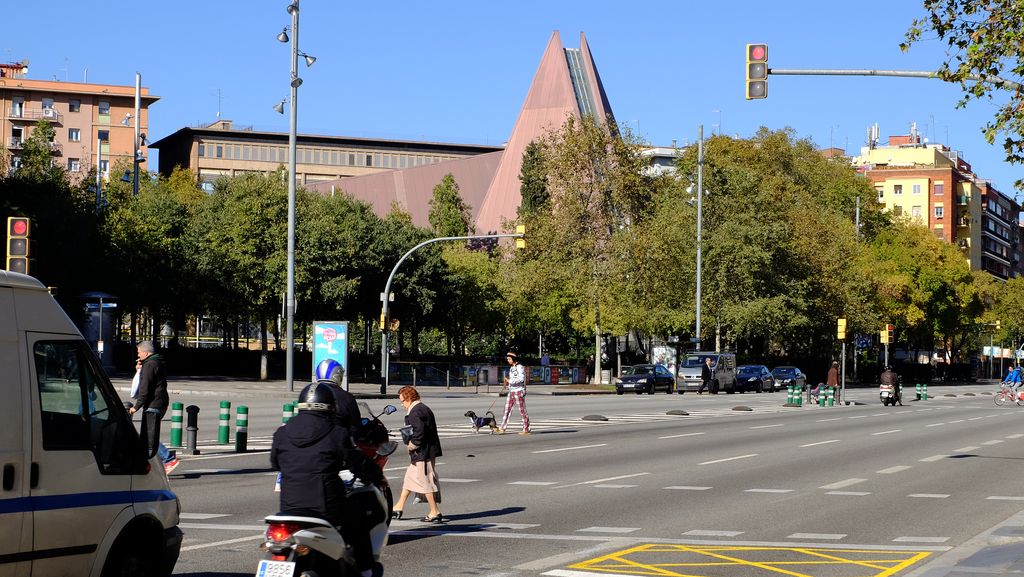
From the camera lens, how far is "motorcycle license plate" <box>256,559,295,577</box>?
23.1ft

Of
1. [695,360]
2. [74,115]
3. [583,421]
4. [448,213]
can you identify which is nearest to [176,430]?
[583,421]

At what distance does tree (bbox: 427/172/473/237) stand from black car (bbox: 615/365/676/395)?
41033mm

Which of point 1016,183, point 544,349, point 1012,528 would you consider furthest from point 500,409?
point 544,349

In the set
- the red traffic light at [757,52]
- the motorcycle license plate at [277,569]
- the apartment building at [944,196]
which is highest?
the apartment building at [944,196]

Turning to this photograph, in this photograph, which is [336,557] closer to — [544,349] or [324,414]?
[324,414]

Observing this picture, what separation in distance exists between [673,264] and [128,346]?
90.7ft

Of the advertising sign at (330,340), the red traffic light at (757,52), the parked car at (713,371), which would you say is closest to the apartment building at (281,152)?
the parked car at (713,371)

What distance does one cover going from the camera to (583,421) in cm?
3456

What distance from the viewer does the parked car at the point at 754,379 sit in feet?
227

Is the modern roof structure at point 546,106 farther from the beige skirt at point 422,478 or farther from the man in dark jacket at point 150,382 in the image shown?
the beige skirt at point 422,478

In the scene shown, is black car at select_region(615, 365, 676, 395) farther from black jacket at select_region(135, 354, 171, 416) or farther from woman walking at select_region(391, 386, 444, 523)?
woman walking at select_region(391, 386, 444, 523)

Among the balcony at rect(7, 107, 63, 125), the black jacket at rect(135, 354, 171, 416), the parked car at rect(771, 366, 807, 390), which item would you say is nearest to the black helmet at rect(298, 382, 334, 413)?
the black jacket at rect(135, 354, 171, 416)

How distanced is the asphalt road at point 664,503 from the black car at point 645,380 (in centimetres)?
3246

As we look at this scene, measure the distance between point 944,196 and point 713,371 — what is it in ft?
327
